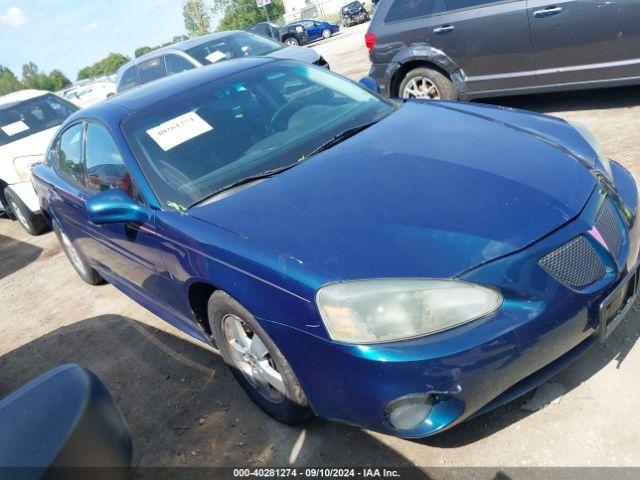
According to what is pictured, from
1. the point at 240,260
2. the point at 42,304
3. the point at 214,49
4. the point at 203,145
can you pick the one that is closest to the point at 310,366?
the point at 240,260

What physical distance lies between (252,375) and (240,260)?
0.74 meters

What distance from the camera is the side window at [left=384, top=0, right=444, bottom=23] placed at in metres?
5.78

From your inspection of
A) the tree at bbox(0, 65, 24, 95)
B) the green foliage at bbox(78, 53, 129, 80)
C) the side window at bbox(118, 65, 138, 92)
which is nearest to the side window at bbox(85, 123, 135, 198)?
the side window at bbox(118, 65, 138, 92)

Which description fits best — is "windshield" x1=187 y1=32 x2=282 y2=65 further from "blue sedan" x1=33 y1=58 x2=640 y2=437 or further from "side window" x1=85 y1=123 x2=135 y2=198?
"blue sedan" x1=33 y1=58 x2=640 y2=437

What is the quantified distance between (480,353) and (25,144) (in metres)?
6.76

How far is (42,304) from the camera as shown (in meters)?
4.99

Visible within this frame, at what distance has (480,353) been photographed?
1869 mm

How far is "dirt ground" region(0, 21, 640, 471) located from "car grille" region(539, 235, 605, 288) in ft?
1.98

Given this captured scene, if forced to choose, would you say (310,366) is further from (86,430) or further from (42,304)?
(42,304)

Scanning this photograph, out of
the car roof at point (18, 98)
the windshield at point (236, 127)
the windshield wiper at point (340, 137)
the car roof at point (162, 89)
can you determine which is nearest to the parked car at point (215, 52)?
the car roof at point (18, 98)

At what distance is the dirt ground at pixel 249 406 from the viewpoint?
2.18m

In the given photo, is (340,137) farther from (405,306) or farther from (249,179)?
(405,306)

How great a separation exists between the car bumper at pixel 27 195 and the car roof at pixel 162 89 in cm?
320

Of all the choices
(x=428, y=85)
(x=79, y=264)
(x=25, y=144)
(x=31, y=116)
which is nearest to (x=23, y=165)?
(x=25, y=144)
